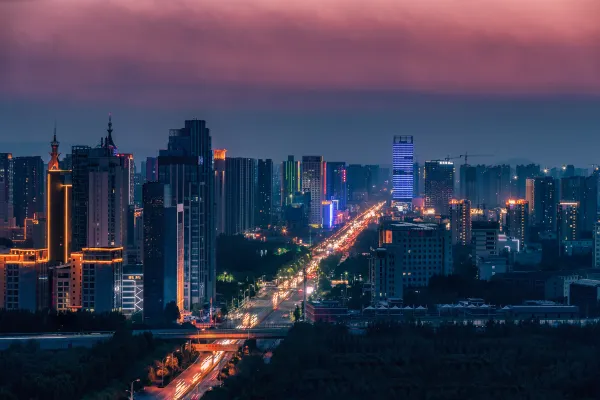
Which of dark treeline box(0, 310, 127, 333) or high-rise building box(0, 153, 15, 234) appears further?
high-rise building box(0, 153, 15, 234)

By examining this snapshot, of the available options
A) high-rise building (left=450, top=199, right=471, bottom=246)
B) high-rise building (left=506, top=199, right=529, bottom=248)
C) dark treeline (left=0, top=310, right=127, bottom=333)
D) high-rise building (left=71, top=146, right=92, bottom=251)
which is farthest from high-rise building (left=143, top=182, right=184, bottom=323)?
high-rise building (left=506, top=199, right=529, bottom=248)

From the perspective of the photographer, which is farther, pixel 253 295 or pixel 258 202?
pixel 258 202

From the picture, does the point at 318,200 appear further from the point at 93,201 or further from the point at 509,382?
the point at 509,382

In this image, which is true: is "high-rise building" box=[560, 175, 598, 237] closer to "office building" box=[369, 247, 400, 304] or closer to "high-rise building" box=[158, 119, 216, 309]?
"office building" box=[369, 247, 400, 304]

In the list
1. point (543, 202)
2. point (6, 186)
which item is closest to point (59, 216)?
point (6, 186)

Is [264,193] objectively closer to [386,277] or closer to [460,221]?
[460,221]

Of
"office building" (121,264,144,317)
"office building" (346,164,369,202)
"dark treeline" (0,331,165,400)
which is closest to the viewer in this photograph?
"dark treeline" (0,331,165,400)

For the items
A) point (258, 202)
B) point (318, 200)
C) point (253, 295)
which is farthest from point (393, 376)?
point (318, 200)

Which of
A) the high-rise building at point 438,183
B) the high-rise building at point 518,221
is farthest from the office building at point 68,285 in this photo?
the high-rise building at point 438,183
